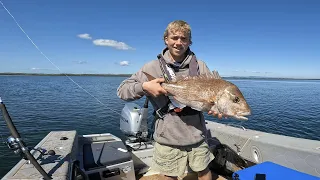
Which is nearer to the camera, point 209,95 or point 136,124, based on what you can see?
point 209,95

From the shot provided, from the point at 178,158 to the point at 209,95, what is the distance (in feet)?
3.50

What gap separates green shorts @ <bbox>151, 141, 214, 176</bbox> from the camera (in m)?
3.31

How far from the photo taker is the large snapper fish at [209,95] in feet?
10.6

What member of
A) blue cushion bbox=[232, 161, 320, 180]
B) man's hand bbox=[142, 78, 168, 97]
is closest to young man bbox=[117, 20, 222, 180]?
man's hand bbox=[142, 78, 168, 97]

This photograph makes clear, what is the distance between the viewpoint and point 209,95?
10.7ft

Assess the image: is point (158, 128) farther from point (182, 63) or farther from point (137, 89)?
point (182, 63)

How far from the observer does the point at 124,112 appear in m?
7.47

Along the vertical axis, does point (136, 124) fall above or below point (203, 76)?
below

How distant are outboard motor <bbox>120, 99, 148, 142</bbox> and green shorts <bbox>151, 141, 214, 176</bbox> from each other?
129 inches

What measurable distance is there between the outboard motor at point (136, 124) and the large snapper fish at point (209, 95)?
3.34 meters

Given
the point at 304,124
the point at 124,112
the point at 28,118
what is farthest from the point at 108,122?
the point at 304,124

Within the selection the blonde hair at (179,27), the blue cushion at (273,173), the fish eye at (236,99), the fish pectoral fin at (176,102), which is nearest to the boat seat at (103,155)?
the fish pectoral fin at (176,102)

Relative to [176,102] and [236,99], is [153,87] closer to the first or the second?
[176,102]

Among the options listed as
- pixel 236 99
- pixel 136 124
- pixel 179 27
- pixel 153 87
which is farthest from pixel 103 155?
pixel 179 27
